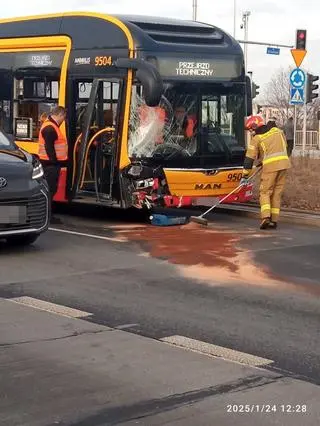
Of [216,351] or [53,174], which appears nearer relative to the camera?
[216,351]

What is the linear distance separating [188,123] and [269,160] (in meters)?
1.42

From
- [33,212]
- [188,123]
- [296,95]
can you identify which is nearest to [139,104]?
[188,123]

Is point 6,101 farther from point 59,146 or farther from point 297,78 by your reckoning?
point 297,78

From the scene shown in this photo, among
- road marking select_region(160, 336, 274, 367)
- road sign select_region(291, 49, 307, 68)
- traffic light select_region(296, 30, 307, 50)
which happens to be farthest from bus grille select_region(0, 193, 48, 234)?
traffic light select_region(296, 30, 307, 50)

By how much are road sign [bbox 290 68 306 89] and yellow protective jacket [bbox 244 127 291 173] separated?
20.0 feet

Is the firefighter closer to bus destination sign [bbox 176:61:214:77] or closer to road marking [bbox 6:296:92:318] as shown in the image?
bus destination sign [bbox 176:61:214:77]

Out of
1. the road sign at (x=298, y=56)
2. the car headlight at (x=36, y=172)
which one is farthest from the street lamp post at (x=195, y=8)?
the car headlight at (x=36, y=172)

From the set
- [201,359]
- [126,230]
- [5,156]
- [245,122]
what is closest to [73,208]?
[126,230]

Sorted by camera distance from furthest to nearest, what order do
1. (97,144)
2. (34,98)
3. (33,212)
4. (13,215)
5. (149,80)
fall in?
(34,98), (97,144), (149,80), (33,212), (13,215)

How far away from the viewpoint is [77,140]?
12.3 meters

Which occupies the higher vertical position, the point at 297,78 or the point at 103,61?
the point at 297,78

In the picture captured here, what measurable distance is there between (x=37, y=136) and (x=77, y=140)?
0.90 metres

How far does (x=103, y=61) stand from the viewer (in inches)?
459

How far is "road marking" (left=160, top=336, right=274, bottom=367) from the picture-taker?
5211mm
